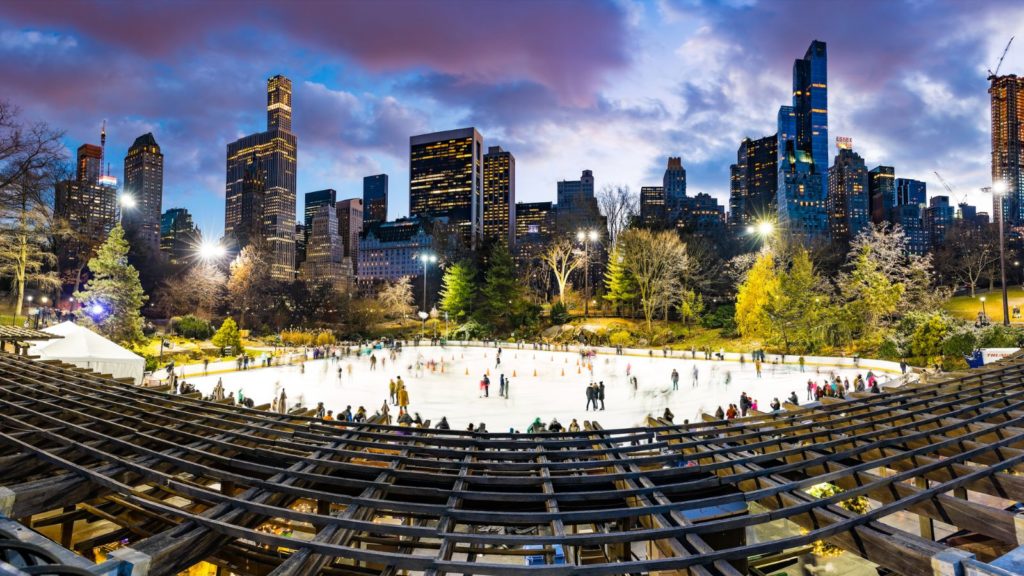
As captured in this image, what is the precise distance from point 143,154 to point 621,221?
22855 centimetres

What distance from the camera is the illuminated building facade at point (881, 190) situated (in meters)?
134

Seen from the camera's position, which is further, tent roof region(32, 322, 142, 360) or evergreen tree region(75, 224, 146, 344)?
evergreen tree region(75, 224, 146, 344)

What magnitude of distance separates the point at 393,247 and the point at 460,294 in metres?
89.5

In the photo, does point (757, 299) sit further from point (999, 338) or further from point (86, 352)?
point (86, 352)

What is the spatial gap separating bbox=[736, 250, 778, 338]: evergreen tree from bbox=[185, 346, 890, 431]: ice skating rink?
776 cm

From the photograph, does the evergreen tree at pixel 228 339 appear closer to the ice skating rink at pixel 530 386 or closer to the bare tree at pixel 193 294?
the ice skating rink at pixel 530 386

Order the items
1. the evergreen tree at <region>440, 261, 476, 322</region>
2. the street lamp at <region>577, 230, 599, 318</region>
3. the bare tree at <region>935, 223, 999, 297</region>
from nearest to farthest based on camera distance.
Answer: the bare tree at <region>935, 223, 999, 297</region>, the street lamp at <region>577, 230, 599, 318</region>, the evergreen tree at <region>440, 261, 476, 322</region>

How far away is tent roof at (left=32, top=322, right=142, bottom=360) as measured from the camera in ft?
54.5

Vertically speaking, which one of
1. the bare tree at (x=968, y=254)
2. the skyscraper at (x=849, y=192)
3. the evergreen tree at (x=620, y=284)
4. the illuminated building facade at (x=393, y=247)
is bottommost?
the evergreen tree at (x=620, y=284)

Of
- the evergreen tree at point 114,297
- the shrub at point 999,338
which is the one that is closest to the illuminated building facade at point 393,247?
the evergreen tree at point 114,297

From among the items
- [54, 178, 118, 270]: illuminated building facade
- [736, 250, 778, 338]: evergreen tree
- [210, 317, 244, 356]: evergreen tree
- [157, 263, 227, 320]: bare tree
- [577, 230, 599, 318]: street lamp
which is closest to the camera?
[54, 178, 118, 270]: illuminated building facade

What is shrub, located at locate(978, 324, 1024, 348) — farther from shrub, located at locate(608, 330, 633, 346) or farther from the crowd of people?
shrub, located at locate(608, 330, 633, 346)

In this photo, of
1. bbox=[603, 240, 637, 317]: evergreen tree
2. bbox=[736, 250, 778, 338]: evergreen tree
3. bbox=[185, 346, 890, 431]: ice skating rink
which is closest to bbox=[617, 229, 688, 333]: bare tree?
bbox=[603, 240, 637, 317]: evergreen tree

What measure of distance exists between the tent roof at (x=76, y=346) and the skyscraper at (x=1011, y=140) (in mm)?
126988
